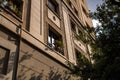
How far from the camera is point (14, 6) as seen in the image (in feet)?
29.2

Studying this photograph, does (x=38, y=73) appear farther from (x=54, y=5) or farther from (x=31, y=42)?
(x=54, y=5)

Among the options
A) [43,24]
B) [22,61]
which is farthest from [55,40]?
[22,61]

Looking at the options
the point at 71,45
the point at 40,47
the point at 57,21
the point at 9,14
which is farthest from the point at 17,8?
the point at 71,45

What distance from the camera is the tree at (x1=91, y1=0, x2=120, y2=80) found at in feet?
24.8

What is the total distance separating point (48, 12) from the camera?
12.0m

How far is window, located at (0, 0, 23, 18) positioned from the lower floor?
4.41 ft

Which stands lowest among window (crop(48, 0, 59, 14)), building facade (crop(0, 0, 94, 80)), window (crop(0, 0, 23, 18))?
building facade (crop(0, 0, 94, 80))

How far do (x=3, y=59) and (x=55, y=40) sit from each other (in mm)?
5632

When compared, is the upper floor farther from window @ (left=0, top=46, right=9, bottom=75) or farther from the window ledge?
window @ (left=0, top=46, right=9, bottom=75)

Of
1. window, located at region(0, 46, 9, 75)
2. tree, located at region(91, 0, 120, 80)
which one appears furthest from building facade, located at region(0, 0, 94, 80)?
tree, located at region(91, 0, 120, 80)

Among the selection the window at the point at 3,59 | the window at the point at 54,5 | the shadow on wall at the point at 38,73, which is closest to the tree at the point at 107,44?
the shadow on wall at the point at 38,73

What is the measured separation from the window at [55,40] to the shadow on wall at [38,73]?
5.19 ft

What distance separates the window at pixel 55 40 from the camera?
37.4 ft

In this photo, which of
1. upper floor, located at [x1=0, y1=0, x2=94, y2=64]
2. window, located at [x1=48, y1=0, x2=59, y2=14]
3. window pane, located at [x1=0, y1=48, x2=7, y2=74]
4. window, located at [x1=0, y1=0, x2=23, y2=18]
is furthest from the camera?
window, located at [x1=48, y1=0, x2=59, y2=14]
